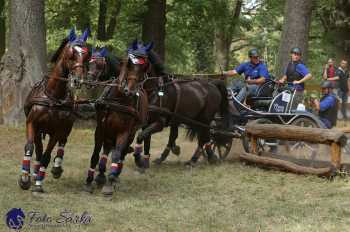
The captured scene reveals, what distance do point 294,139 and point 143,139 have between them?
2.67 m

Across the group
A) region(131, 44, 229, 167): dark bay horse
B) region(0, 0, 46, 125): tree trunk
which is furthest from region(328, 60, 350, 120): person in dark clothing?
region(0, 0, 46, 125): tree trunk

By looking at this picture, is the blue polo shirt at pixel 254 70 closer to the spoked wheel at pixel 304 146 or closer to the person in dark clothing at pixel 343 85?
the spoked wheel at pixel 304 146

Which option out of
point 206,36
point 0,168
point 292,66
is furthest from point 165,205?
point 206,36

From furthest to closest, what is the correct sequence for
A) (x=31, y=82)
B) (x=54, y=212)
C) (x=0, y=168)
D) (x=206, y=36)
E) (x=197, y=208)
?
(x=206, y=36) → (x=31, y=82) → (x=0, y=168) → (x=197, y=208) → (x=54, y=212)

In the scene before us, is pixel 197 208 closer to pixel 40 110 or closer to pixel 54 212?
pixel 54 212

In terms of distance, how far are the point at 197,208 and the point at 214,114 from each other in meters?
4.80

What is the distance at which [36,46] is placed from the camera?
14898 mm

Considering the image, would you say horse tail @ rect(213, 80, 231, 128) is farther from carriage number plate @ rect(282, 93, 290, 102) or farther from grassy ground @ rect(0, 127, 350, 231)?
carriage number plate @ rect(282, 93, 290, 102)

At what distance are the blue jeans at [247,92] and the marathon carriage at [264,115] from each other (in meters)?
0.08

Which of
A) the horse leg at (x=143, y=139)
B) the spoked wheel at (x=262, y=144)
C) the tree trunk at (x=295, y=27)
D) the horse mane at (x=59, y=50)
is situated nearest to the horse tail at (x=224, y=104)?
the spoked wheel at (x=262, y=144)

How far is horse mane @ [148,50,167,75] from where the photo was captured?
10055 millimetres

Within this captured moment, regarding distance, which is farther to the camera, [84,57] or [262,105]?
[262,105]

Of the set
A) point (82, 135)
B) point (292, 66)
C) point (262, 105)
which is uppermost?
point (292, 66)

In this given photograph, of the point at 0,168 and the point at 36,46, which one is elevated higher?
the point at 36,46
